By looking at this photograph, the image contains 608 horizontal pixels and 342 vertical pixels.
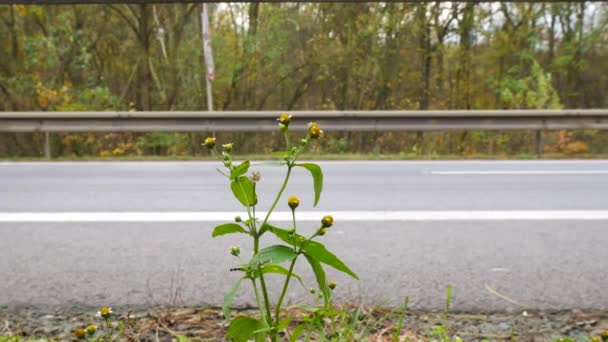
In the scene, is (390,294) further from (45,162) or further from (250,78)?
(250,78)

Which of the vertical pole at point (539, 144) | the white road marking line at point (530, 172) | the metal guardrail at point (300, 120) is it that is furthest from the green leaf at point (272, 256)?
the vertical pole at point (539, 144)

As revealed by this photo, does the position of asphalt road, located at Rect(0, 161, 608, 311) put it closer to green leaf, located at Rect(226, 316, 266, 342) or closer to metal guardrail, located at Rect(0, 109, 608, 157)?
green leaf, located at Rect(226, 316, 266, 342)

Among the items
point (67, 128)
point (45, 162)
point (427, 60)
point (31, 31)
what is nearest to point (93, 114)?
point (67, 128)

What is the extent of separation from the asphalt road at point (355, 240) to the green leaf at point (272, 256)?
0.87 m

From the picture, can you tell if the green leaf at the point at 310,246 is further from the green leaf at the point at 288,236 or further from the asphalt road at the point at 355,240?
the asphalt road at the point at 355,240

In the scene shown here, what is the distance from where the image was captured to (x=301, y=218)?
3.52 metres

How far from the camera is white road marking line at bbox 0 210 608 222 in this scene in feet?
11.5

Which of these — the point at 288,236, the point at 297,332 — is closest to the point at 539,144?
the point at 297,332

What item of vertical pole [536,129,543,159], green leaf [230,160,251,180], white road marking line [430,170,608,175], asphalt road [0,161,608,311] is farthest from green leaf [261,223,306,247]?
vertical pole [536,129,543,159]

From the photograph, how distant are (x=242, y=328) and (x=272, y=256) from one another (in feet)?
0.66

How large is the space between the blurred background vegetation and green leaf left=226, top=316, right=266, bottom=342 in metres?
10.9

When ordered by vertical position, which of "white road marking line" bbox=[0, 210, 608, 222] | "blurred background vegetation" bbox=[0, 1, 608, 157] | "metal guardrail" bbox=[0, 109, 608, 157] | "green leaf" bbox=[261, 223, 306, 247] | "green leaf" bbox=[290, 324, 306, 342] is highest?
"blurred background vegetation" bbox=[0, 1, 608, 157]

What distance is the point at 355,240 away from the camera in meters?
2.93

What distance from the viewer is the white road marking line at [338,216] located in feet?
11.5
